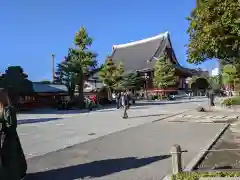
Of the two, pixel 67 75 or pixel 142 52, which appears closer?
pixel 67 75

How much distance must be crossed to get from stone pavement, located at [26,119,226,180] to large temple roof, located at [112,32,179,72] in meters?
44.2

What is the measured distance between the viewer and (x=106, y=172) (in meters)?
7.18

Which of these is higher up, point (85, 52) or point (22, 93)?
point (85, 52)

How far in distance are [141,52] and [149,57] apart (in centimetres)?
419

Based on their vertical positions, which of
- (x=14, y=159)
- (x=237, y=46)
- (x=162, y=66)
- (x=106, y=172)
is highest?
(x=162, y=66)

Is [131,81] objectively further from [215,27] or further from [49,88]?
[215,27]

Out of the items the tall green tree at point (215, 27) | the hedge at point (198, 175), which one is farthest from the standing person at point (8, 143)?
the tall green tree at point (215, 27)

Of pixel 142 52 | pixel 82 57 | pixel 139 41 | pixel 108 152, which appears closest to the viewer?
pixel 108 152

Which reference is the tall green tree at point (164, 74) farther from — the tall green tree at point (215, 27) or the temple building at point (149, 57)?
the tall green tree at point (215, 27)

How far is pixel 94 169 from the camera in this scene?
7.47 metres

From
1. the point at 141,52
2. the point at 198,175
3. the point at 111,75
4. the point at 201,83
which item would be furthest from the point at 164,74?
the point at 198,175

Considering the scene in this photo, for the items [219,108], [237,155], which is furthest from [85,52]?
[237,155]

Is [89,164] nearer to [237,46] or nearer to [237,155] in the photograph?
[237,155]

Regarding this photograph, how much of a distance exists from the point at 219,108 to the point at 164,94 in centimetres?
2750
